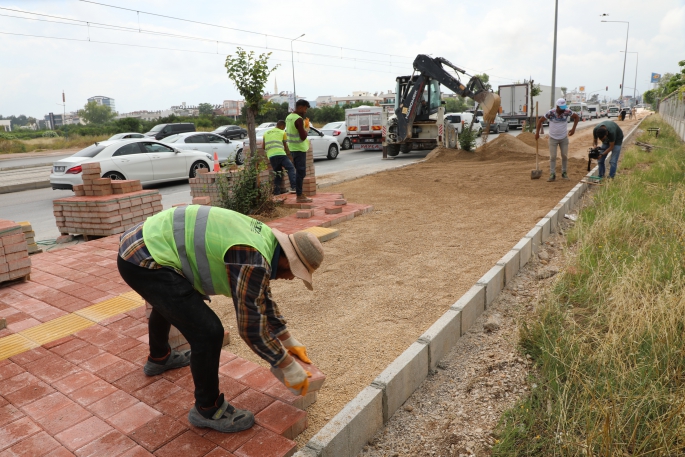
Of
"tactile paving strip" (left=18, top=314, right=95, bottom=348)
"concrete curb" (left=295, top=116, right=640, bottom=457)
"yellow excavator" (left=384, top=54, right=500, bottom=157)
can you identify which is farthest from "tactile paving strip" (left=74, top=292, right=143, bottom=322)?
"yellow excavator" (left=384, top=54, right=500, bottom=157)

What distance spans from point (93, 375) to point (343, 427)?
1791 mm

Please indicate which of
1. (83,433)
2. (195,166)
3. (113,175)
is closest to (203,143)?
(195,166)

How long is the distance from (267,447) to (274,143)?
6988mm

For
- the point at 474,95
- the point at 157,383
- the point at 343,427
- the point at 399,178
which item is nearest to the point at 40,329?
the point at 157,383

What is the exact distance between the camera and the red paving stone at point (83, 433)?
102 inches

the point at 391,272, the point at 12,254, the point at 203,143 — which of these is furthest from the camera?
the point at 203,143

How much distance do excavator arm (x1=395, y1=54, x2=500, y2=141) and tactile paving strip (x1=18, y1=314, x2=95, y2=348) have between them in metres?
13.0

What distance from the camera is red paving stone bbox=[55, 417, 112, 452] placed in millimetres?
2600

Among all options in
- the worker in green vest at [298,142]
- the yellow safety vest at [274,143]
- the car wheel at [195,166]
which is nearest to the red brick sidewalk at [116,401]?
the worker in green vest at [298,142]

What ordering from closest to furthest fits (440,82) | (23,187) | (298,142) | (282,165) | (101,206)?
(101,206), (298,142), (282,165), (23,187), (440,82)

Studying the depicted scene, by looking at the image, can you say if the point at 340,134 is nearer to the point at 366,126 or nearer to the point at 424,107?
the point at 366,126

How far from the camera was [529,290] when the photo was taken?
187 inches

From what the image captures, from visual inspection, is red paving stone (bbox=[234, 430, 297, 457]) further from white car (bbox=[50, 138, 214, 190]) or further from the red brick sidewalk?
white car (bbox=[50, 138, 214, 190])

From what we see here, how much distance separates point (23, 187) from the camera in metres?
14.1
